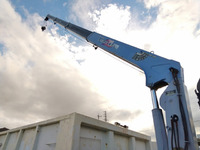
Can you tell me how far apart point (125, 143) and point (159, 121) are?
9.06ft

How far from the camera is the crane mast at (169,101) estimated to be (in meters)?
2.36

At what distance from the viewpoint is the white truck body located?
370cm

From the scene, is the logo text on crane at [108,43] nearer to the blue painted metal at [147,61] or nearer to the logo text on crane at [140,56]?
the blue painted metal at [147,61]

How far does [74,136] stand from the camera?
11.8 feet

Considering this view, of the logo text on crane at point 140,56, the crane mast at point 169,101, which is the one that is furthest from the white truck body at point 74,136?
the logo text on crane at point 140,56

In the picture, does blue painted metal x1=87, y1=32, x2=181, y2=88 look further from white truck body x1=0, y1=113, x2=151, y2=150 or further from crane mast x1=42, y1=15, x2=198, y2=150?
white truck body x1=0, y1=113, x2=151, y2=150

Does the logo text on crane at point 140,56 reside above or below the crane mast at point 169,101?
above

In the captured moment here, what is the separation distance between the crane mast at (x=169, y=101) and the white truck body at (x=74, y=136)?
6.27ft

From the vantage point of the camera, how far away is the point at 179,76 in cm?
280

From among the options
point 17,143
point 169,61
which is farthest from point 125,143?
point 17,143

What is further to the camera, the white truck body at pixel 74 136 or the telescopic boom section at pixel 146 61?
the white truck body at pixel 74 136

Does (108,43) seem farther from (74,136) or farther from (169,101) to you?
(74,136)

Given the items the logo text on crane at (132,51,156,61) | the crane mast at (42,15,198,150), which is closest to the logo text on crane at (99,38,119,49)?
the crane mast at (42,15,198,150)

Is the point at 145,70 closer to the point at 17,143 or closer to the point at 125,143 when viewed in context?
the point at 125,143
